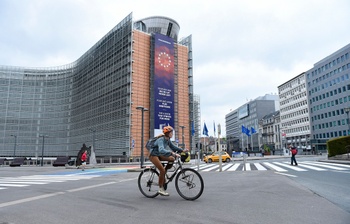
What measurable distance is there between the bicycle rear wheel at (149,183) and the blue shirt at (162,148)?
57 cm

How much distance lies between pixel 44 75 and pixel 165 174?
92.6 metres

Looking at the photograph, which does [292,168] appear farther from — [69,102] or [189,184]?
[69,102]

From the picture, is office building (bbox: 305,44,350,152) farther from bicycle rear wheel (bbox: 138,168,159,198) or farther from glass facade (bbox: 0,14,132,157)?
bicycle rear wheel (bbox: 138,168,159,198)

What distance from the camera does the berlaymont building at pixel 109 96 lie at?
60938mm

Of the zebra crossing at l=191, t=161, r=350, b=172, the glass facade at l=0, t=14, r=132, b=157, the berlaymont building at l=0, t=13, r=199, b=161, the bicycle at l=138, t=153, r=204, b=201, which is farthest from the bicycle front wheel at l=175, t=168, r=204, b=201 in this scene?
the glass facade at l=0, t=14, r=132, b=157

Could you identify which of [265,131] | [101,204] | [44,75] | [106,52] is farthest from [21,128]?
[265,131]

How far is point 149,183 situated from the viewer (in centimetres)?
647

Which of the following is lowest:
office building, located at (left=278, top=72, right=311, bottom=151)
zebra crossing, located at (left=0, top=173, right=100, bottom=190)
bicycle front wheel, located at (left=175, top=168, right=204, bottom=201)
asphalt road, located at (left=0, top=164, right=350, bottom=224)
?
zebra crossing, located at (left=0, top=173, right=100, bottom=190)

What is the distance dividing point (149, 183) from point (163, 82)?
189 feet

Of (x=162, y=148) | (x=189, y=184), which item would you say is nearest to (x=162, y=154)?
(x=162, y=148)

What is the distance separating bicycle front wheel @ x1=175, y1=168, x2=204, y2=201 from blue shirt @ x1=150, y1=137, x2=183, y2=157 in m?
0.53

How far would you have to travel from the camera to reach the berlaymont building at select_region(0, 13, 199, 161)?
60.9 m

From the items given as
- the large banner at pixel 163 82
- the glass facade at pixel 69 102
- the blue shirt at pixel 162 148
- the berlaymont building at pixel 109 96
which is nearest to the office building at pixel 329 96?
the berlaymont building at pixel 109 96

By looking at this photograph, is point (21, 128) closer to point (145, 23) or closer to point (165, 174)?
point (145, 23)
